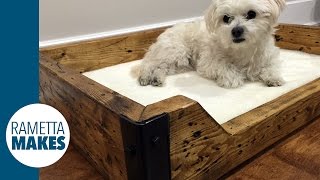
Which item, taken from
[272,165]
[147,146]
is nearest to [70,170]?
[147,146]

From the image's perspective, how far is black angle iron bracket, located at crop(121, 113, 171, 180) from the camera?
0.79m

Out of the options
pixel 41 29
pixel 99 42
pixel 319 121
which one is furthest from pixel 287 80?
pixel 41 29

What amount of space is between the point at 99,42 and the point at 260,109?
0.95 meters

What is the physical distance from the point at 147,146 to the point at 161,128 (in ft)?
0.18

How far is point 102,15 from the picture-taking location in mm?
1855

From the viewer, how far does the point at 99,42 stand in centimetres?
179

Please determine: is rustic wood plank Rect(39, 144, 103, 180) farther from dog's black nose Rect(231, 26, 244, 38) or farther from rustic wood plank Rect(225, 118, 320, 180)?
dog's black nose Rect(231, 26, 244, 38)

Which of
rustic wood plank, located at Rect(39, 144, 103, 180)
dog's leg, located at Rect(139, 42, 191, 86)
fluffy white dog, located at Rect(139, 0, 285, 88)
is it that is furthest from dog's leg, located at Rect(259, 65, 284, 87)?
rustic wood plank, located at Rect(39, 144, 103, 180)

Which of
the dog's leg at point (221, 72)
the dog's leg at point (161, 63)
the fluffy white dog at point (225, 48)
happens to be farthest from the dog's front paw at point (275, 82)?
the dog's leg at point (161, 63)

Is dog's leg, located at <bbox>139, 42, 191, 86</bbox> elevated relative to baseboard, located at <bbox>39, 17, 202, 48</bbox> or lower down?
lower down

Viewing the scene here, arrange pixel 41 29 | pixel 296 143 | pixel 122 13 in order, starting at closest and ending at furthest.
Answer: pixel 296 143
pixel 41 29
pixel 122 13

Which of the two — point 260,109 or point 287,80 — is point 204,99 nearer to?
point 260,109

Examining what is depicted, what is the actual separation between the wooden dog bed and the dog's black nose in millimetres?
309

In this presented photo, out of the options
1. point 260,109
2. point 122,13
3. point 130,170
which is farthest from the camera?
point 122,13
